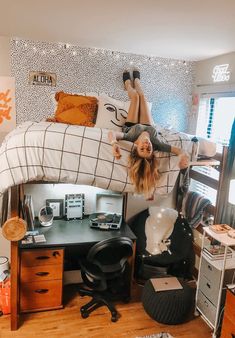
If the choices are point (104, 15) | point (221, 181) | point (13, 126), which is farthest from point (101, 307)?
point (104, 15)

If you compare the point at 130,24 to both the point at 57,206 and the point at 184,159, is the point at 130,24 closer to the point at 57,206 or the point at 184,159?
the point at 184,159

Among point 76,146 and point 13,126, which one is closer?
point 76,146

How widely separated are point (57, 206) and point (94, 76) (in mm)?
1503

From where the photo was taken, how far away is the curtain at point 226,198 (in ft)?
8.20

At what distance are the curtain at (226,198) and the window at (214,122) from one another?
1.45 ft

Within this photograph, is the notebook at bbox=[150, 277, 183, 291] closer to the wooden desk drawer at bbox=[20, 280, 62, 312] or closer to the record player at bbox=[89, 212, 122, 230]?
the record player at bbox=[89, 212, 122, 230]

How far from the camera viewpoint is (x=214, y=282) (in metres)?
2.52

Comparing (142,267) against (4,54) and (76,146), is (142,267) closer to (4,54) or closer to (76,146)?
(76,146)

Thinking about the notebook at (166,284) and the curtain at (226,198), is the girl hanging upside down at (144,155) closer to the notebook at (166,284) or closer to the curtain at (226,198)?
the curtain at (226,198)

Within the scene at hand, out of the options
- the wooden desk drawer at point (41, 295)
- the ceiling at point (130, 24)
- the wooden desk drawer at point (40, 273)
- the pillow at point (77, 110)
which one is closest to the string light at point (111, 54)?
the ceiling at point (130, 24)

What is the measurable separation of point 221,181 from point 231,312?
106cm

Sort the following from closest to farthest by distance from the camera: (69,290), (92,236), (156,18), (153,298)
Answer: (156,18)
(153,298)
(92,236)
(69,290)

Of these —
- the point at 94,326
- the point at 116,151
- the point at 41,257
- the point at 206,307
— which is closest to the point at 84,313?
the point at 94,326

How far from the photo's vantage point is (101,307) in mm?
2867
